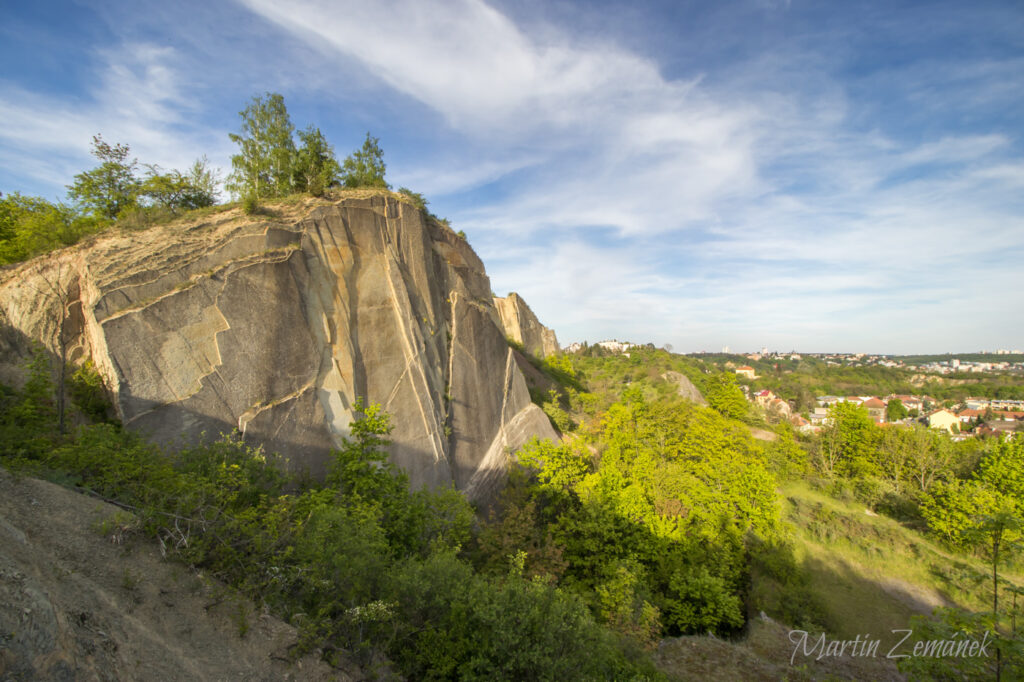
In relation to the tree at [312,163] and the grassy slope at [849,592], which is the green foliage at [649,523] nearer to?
the grassy slope at [849,592]

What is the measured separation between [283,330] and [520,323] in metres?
36.9

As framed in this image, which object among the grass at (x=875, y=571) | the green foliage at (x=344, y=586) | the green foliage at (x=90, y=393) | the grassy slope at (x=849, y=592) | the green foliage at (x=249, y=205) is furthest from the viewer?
the grass at (x=875, y=571)

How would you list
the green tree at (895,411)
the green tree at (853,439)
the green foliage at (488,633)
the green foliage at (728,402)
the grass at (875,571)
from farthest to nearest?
the green tree at (895,411) < the green foliage at (728,402) < the green tree at (853,439) < the grass at (875,571) < the green foliage at (488,633)

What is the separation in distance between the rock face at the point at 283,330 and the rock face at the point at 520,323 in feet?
89.5

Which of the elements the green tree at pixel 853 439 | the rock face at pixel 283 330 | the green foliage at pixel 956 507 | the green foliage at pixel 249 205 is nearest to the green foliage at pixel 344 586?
the rock face at pixel 283 330

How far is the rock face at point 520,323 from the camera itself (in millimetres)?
48688

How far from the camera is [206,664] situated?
5.03m

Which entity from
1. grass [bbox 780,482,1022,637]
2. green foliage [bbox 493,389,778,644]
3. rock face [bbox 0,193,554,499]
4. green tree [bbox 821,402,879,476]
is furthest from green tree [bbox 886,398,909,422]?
rock face [bbox 0,193,554,499]

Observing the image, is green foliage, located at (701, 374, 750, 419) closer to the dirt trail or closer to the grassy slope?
the grassy slope

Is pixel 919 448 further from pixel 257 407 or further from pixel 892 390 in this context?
pixel 892 390

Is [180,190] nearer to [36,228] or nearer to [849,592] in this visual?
[36,228]

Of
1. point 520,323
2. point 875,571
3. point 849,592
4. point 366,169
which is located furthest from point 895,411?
point 366,169

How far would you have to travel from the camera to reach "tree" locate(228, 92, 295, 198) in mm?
16766

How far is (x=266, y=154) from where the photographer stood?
55.7 ft
